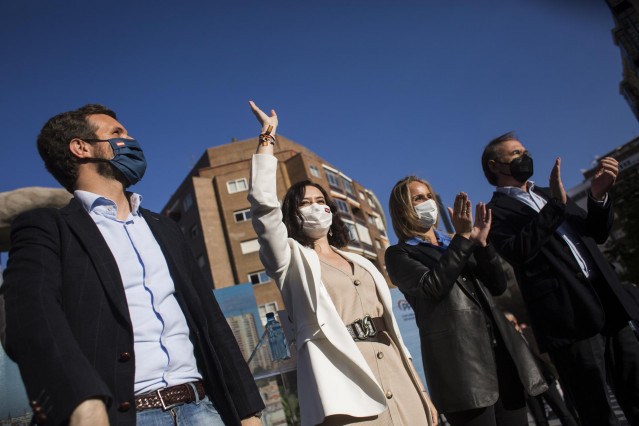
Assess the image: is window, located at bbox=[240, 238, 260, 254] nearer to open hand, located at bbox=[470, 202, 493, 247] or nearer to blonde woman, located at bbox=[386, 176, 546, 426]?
blonde woman, located at bbox=[386, 176, 546, 426]

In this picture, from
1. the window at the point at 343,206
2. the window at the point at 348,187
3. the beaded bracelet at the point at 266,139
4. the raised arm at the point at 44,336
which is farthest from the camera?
the window at the point at 348,187

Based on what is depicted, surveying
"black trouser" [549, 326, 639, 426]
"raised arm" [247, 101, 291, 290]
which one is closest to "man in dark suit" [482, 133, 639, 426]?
"black trouser" [549, 326, 639, 426]

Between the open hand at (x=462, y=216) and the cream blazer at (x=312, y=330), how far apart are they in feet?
3.09

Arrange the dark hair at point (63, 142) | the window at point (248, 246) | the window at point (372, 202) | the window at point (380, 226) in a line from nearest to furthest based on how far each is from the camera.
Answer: the dark hair at point (63, 142) → the window at point (248, 246) → the window at point (380, 226) → the window at point (372, 202)

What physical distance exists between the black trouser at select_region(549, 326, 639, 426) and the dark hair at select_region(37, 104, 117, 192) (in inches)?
121

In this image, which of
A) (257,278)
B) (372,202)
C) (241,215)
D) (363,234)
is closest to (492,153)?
(257,278)

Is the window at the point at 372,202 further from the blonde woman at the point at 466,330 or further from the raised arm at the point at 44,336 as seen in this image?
the raised arm at the point at 44,336

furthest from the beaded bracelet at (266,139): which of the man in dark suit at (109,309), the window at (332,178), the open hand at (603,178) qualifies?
the window at (332,178)

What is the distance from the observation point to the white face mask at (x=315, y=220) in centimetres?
323

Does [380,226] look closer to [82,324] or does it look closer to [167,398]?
[167,398]

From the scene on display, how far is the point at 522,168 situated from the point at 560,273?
983mm

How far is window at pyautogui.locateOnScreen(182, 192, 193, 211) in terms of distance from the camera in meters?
43.4

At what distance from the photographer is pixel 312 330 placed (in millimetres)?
2520

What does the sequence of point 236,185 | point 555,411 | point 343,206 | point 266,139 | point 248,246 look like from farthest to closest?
point 343,206, point 236,185, point 248,246, point 555,411, point 266,139
